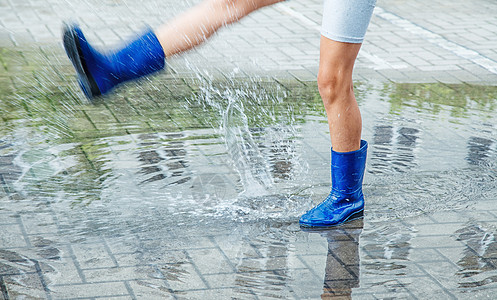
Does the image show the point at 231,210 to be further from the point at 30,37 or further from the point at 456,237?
the point at 30,37

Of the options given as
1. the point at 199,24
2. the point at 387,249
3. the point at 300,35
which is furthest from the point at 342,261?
the point at 300,35

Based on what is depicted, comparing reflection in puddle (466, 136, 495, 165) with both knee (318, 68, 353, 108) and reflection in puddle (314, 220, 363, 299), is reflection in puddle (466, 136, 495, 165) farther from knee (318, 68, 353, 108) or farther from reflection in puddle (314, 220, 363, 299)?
knee (318, 68, 353, 108)

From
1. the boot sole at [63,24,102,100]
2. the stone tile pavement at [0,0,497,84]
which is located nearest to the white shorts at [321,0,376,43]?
the boot sole at [63,24,102,100]

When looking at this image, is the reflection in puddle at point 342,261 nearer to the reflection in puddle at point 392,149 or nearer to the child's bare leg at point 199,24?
the reflection in puddle at point 392,149

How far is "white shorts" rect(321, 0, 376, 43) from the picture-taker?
3252 millimetres

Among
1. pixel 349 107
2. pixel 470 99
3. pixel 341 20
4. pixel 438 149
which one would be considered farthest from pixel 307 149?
pixel 470 99

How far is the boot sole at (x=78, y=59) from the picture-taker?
119 inches

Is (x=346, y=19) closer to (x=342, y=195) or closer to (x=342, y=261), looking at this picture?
(x=342, y=195)

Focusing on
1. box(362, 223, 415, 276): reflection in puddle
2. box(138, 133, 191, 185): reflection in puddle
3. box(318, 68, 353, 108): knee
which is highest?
box(318, 68, 353, 108): knee

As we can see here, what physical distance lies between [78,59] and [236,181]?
130 cm

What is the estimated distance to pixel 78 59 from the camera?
3061 mm

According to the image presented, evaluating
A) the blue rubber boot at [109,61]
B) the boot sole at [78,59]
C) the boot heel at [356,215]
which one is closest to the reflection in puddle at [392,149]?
the boot heel at [356,215]

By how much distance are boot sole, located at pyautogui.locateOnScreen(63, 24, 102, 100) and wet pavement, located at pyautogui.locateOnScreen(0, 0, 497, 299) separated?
316mm

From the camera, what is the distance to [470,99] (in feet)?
19.3
